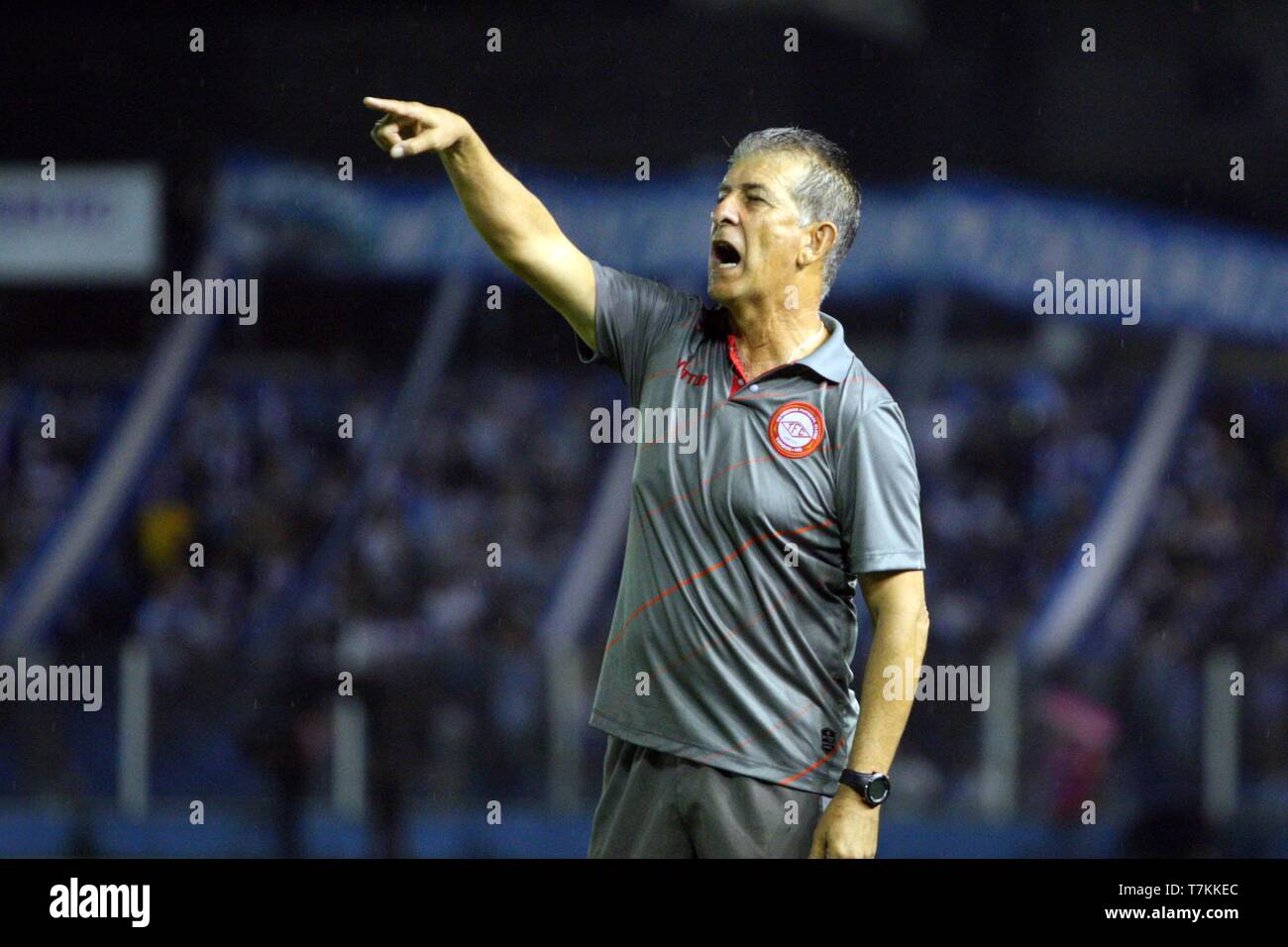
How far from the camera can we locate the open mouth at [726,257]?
3068 millimetres

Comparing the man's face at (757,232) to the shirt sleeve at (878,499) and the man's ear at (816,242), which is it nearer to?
the man's ear at (816,242)

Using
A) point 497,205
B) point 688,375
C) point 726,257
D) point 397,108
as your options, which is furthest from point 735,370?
point 397,108

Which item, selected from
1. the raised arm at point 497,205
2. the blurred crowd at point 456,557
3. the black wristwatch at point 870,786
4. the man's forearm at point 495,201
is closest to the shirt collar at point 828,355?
the raised arm at point 497,205

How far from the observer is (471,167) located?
2.99 m

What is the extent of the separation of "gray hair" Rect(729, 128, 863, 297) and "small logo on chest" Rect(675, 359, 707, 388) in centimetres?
28

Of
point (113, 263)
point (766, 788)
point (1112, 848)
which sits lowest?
point (1112, 848)

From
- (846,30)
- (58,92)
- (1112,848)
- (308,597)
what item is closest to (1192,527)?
(1112,848)

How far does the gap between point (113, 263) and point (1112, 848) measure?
7.35m

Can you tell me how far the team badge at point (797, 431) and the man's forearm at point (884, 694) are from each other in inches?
12.3

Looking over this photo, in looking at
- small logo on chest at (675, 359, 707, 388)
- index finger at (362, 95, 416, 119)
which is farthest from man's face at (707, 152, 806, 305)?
index finger at (362, 95, 416, 119)

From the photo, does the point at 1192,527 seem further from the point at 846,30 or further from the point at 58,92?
the point at 58,92

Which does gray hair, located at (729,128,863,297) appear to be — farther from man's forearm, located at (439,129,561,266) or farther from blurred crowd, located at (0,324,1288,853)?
blurred crowd, located at (0,324,1288,853)

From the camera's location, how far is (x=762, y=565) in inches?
118

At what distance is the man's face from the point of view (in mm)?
3066
